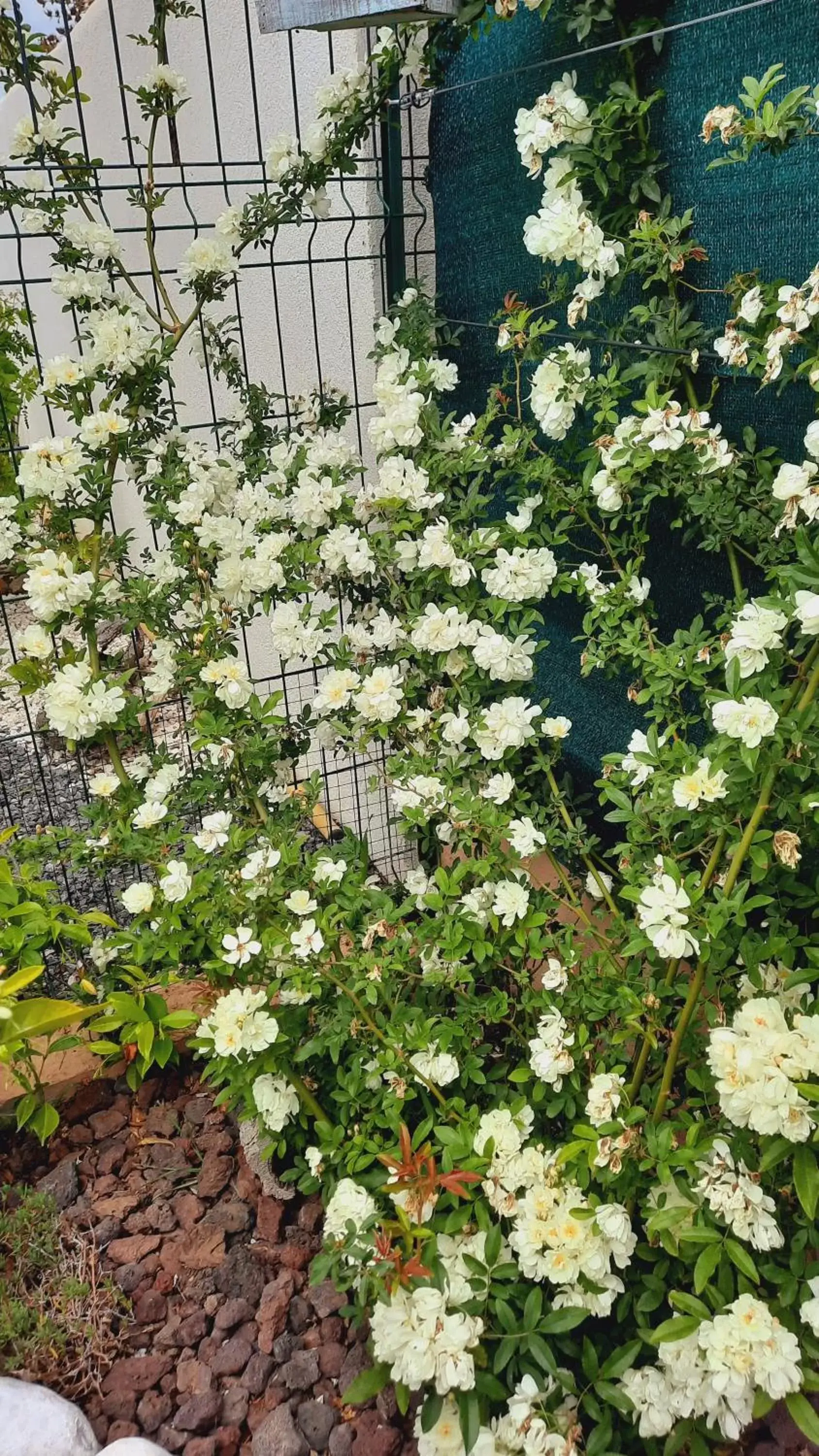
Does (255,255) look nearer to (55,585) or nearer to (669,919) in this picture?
(55,585)

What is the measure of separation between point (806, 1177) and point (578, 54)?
1.63 m

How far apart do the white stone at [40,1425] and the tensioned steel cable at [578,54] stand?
6.77 feet

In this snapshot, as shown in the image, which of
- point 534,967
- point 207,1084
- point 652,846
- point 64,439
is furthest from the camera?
point 207,1084

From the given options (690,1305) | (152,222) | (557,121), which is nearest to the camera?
(690,1305)

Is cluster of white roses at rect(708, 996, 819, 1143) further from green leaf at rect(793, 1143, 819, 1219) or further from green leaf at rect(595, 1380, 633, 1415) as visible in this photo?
green leaf at rect(595, 1380, 633, 1415)

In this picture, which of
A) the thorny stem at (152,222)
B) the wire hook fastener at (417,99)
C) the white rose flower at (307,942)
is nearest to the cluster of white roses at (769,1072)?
the white rose flower at (307,942)

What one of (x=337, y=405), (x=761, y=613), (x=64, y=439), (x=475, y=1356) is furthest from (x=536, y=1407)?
(x=337, y=405)

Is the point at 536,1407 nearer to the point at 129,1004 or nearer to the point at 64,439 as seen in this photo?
the point at 129,1004

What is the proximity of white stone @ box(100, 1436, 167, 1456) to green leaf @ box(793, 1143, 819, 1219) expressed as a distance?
89cm

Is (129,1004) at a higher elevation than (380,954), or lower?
lower

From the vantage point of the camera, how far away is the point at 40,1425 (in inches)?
51.9

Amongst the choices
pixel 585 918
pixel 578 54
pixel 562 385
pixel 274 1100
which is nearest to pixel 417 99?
pixel 578 54

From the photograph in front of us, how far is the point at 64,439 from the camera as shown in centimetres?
180

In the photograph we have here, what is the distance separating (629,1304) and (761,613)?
93 cm
